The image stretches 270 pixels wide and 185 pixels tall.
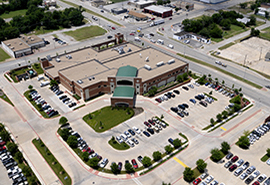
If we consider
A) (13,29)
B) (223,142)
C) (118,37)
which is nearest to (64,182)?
(223,142)

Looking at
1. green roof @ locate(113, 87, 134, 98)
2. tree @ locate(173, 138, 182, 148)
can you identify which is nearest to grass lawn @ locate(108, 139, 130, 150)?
tree @ locate(173, 138, 182, 148)

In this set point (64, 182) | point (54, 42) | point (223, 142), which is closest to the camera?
point (64, 182)

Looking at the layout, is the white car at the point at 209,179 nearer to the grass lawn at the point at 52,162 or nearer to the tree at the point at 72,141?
the grass lawn at the point at 52,162

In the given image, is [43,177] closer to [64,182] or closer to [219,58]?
[64,182]

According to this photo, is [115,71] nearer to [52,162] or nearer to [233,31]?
[52,162]

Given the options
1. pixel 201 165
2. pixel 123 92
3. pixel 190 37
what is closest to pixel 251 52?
pixel 190 37

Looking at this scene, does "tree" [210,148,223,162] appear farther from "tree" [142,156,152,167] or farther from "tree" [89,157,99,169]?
"tree" [89,157,99,169]
